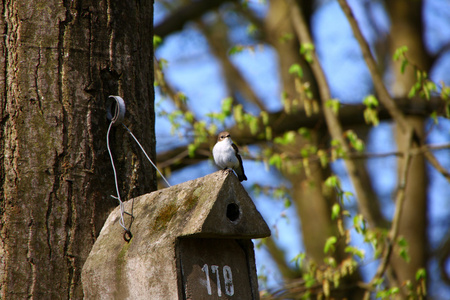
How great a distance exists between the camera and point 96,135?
2.55 metres

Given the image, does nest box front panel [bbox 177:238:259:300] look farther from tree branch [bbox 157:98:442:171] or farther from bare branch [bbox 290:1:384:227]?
tree branch [bbox 157:98:442:171]

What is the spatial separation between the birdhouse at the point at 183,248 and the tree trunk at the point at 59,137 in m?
0.13

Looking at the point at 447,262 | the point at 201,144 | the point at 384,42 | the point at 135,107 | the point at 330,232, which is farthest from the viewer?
the point at 384,42

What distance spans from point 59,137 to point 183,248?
0.76 m

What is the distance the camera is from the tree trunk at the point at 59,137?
233 cm

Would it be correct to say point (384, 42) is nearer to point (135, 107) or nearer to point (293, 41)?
point (293, 41)

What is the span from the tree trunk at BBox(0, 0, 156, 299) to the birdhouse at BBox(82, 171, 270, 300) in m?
0.13

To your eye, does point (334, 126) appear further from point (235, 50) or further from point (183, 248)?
point (183, 248)

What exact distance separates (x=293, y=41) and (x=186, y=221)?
22.9ft

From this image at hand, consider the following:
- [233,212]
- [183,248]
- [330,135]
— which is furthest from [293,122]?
[183,248]

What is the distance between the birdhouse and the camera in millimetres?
2195

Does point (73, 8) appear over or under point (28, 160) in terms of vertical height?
over

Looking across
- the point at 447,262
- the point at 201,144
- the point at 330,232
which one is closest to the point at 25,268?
the point at 201,144

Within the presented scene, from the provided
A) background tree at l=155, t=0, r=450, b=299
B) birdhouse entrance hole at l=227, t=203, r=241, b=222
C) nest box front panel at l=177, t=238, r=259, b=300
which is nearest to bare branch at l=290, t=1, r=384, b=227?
background tree at l=155, t=0, r=450, b=299
